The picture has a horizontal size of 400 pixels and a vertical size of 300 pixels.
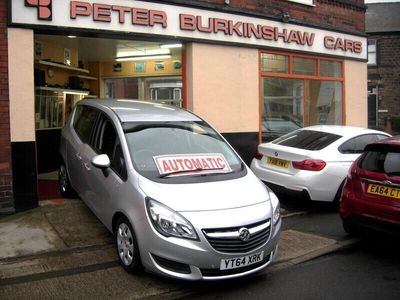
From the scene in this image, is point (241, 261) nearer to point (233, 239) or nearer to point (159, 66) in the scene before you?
point (233, 239)

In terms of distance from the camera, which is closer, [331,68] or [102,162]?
[102,162]

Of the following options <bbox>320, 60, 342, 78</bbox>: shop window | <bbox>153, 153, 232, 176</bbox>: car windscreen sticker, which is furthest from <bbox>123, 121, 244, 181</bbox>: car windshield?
<bbox>320, 60, 342, 78</bbox>: shop window

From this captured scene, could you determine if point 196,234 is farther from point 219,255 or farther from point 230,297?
point 230,297

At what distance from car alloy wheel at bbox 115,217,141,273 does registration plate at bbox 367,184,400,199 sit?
9.36 ft

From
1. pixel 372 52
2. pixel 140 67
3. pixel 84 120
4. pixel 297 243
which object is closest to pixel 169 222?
pixel 297 243

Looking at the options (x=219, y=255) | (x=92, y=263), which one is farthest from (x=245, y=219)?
(x=92, y=263)

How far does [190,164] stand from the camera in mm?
5375

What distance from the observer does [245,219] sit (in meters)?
4.64

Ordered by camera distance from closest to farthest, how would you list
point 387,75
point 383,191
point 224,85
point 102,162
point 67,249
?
point 102,162 < point 383,191 < point 67,249 < point 224,85 < point 387,75

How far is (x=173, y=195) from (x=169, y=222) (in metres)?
0.31

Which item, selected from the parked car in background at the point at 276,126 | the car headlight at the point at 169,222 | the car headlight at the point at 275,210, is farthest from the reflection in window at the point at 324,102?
the car headlight at the point at 169,222

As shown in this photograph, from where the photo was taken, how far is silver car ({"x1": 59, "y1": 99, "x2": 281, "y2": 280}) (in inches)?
177

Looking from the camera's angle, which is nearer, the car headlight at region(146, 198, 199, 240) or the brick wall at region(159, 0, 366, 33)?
the car headlight at region(146, 198, 199, 240)

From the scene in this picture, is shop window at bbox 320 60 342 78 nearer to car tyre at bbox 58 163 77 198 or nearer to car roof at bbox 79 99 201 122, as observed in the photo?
car roof at bbox 79 99 201 122
